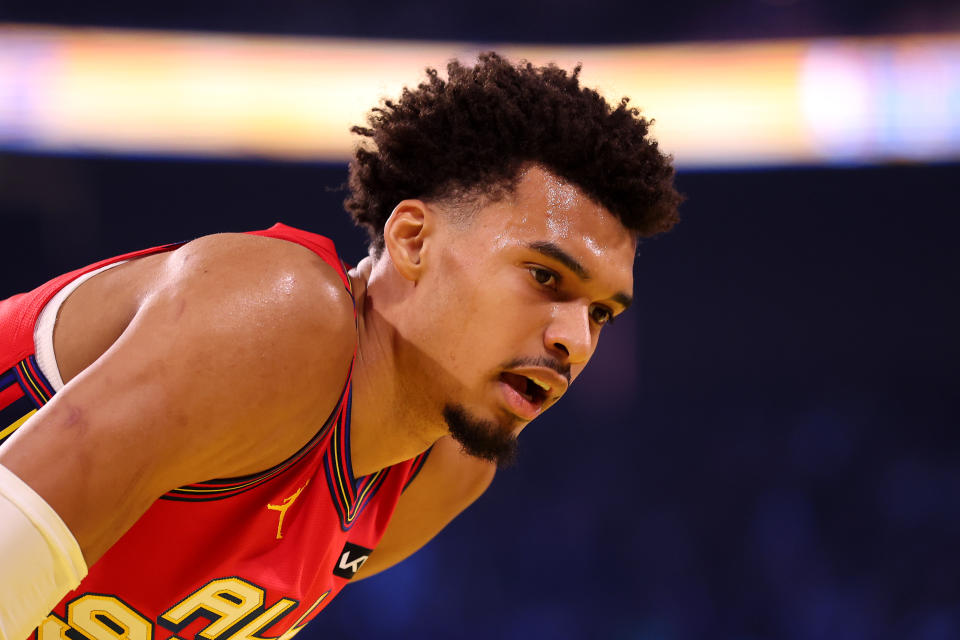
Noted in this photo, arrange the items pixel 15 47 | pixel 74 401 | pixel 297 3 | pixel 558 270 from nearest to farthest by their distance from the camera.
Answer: pixel 74 401
pixel 558 270
pixel 15 47
pixel 297 3

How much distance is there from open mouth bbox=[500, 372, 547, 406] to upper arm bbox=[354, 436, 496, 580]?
415 millimetres

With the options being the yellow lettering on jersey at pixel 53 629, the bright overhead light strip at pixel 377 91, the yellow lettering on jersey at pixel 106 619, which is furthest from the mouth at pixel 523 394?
the bright overhead light strip at pixel 377 91

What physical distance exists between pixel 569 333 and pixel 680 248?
2890mm

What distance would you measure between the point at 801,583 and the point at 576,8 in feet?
8.84

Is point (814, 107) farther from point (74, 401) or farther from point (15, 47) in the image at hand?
point (74, 401)

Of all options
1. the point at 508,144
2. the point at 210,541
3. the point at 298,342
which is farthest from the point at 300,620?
the point at 508,144

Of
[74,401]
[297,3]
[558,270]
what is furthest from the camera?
[297,3]

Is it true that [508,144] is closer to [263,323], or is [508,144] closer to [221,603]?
[263,323]

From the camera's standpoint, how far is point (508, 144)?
150cm

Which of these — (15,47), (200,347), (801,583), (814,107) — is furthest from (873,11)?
(200,347)

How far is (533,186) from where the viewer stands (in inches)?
57.7

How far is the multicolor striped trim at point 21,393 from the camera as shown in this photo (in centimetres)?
130

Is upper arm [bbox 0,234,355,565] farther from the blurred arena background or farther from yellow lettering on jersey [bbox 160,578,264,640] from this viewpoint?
the blurred arena background

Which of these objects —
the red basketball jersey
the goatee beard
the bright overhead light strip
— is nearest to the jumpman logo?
the red basketball jersey
